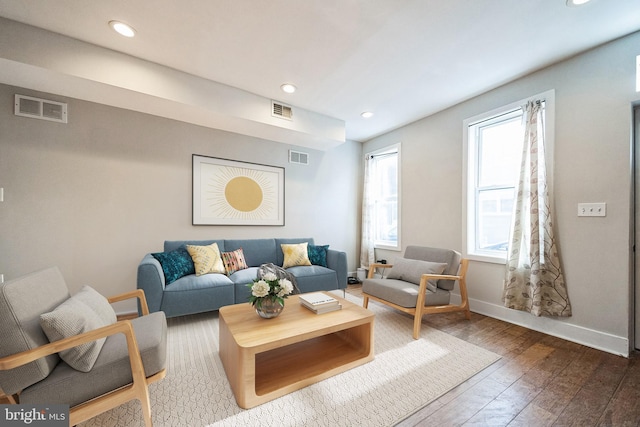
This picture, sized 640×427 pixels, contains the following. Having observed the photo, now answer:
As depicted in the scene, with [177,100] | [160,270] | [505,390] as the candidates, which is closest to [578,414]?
[505,390]

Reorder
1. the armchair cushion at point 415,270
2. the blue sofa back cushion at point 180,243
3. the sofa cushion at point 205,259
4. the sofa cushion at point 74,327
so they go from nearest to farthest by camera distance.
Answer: the sofa cushion at point 74,327
the armchair cushion at point 415,270
the sofa cushion at point 205,259
the blue sofa back cushion at point 180,243

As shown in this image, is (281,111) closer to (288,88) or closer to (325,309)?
(288,88)

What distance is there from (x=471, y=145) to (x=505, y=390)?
2.68 m

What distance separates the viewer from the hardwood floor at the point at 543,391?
1.42 metres

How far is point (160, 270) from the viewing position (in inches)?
100

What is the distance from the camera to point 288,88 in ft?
9.84

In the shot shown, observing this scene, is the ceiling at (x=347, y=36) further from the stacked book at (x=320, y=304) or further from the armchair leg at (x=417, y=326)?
the armchair leg at (x=417, y=326)

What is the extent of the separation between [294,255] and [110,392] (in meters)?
2.41

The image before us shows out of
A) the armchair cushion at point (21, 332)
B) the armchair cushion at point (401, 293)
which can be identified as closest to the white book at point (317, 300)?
the armchair cushion at point (401, 293)

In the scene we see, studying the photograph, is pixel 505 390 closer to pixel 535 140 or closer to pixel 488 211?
pixel 488 211

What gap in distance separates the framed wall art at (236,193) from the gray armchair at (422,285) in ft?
6.33

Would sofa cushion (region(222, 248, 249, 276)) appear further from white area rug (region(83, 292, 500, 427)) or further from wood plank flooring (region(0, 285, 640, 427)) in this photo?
wood plank flooring (region(0, 285, 640, 427))

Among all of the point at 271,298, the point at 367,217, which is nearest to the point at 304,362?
the point at 271,298

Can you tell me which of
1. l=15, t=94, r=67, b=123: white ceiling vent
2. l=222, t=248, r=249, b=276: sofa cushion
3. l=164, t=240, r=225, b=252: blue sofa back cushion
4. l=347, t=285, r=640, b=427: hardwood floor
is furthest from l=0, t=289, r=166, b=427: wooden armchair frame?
l=15, t=94, r=67, b=123: white ceiling vent
